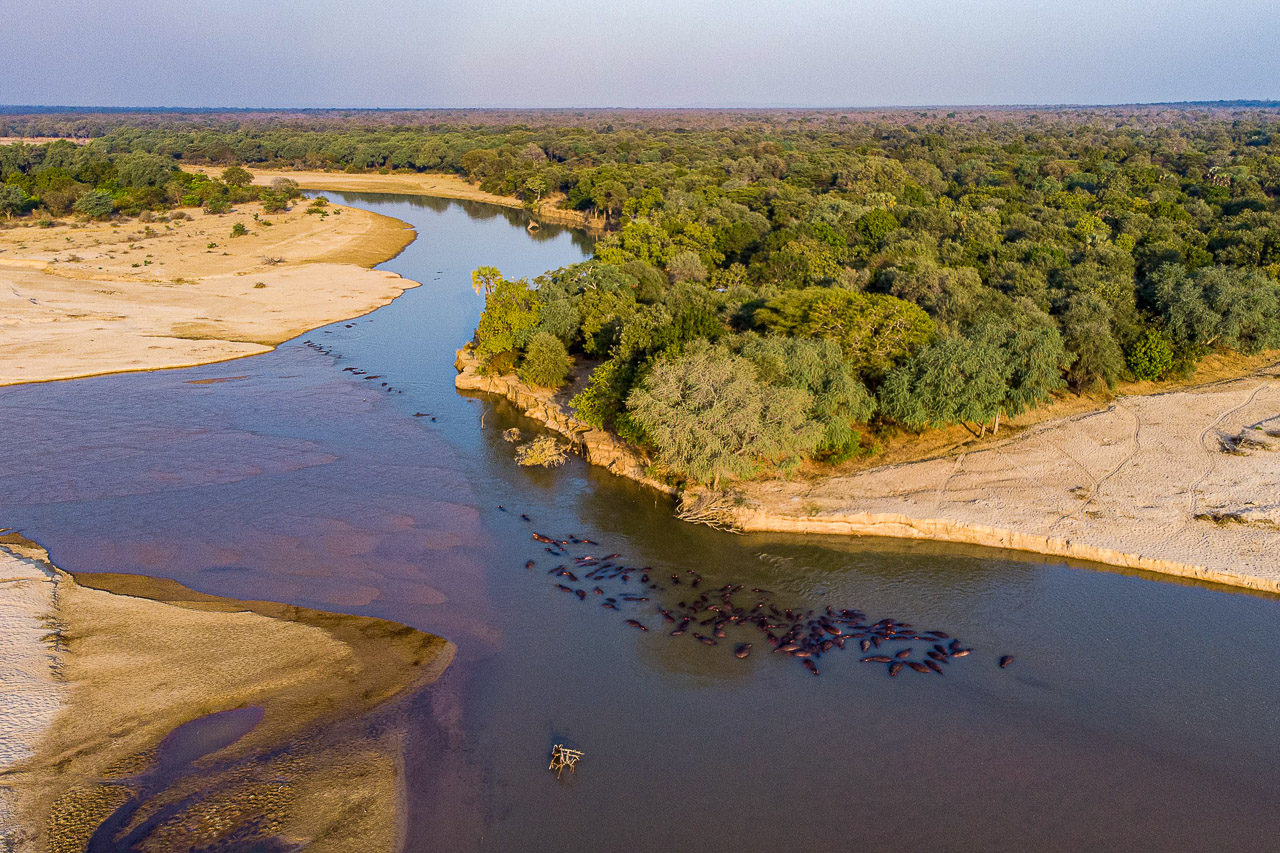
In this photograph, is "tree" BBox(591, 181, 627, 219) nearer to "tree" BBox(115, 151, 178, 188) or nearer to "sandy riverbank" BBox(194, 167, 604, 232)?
"sandy riverbank" BBox(194, 167, 604, 232)

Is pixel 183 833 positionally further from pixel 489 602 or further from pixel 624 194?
pixel 624 194

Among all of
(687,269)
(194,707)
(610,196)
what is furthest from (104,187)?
(194,707)

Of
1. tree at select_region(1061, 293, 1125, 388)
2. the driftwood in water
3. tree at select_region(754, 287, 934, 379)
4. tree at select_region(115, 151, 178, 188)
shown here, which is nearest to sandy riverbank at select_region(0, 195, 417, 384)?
tree at select_region(115, 151, 178, 188)

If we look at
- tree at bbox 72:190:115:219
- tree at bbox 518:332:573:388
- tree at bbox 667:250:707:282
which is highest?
tree at bbox 72:190:115:219

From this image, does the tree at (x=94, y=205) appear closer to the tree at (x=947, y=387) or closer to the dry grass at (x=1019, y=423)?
the dry grass at (x=1019, y=423)

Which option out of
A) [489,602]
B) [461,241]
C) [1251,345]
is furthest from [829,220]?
[489,602]
